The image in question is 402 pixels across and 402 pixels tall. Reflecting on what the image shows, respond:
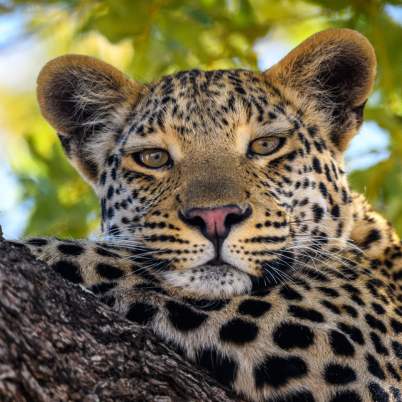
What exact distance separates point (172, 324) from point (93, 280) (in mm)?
583

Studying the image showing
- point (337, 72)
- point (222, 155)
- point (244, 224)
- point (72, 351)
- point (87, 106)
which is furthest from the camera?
point (87, 106)

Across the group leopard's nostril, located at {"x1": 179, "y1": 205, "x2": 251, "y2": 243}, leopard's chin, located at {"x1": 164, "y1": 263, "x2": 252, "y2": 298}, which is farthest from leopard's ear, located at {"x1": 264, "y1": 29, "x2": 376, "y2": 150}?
leopard's chin, located at {"x1": 164, "y1": 263, "x2": 252, "y2": 298}

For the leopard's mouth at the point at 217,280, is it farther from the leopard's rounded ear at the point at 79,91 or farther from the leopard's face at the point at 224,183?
the leopard's rounded ear at the point at 79,91

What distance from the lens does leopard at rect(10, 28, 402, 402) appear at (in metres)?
5.00

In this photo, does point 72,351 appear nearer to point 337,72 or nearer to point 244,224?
Answer: point 244,224

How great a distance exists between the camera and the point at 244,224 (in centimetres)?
567

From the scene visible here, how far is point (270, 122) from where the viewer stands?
663 centimetres

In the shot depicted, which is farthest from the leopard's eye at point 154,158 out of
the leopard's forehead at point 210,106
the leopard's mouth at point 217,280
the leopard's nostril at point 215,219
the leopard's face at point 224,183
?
the leopard's mouth at point 217,280

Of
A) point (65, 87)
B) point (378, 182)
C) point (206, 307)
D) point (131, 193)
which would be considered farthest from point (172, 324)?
point (378, 182)

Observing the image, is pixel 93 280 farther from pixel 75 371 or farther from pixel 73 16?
pixel 73 16

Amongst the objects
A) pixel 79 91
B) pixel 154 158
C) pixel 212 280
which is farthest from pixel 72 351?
pixel 79 91

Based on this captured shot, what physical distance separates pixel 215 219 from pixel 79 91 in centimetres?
213

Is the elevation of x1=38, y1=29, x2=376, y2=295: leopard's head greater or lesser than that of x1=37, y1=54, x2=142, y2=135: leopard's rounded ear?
lesser

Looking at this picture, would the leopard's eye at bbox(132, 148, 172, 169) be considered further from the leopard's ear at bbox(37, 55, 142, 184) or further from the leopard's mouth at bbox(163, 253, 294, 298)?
the leopard's mouth at bbox(163, 253, 294, 298)
